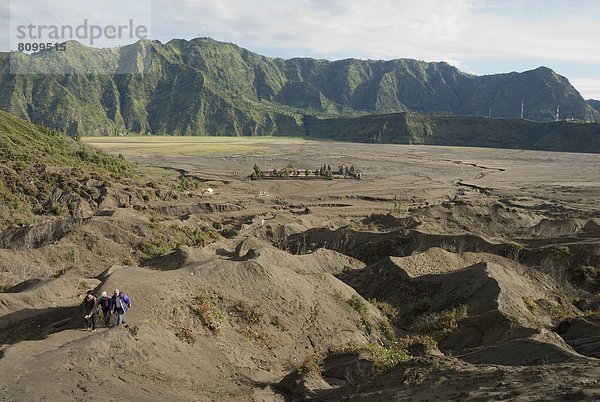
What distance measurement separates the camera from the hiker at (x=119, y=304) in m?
17.5

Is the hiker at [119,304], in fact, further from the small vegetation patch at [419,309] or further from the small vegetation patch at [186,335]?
the small vegetation patch at [419,309]

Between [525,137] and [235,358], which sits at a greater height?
[525,137]

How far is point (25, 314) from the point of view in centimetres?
2217

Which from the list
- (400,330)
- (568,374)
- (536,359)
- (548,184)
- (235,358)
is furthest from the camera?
(548,184)

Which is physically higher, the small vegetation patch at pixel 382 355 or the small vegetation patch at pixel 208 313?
the small vegetation patch at pixel 208 313

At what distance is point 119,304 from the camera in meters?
A: 17.5

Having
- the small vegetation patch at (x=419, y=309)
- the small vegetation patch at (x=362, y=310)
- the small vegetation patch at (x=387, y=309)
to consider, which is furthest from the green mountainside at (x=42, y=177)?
the small vegetation patch at (x=419, y=309)

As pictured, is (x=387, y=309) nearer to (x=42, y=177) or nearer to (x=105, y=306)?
(x=105, y=306)

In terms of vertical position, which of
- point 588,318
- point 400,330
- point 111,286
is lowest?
point 400,330

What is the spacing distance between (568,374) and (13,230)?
39733 millimetres

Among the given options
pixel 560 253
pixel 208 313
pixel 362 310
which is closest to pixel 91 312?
pixel 208 313

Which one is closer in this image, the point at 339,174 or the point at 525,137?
the point at 339,174

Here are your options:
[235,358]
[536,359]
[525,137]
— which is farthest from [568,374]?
[525,137]

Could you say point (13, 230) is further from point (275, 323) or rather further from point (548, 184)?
point (548, 184)
